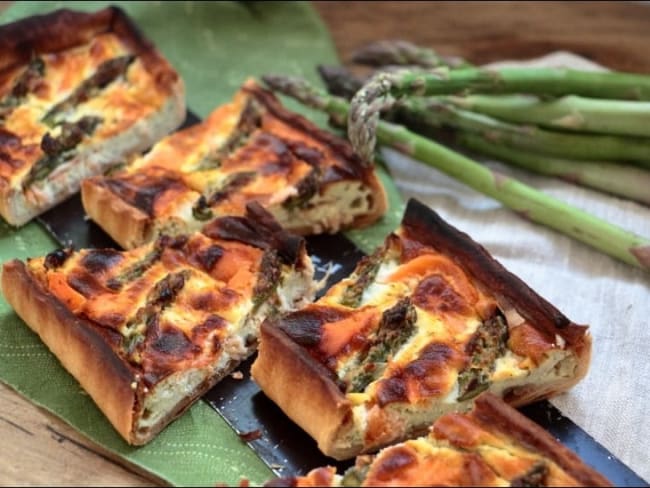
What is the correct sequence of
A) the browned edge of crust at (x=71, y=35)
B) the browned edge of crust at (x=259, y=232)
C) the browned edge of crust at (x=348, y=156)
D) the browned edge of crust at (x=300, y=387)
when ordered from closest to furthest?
the browned edge of crust at (x=300, y=387)
the browned edge of crust at (x=259, y=232)
the browned edge of crust at (x=348, y=156)
the browned edge of crust at (x=71, y=35)

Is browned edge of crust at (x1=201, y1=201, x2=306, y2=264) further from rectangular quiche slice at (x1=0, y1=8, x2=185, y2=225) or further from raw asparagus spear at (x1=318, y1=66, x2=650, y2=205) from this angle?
raw asparagus spear at (x1=318, y1=66, x2=650, y2=205)

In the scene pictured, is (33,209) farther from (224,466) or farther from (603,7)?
(603,7)

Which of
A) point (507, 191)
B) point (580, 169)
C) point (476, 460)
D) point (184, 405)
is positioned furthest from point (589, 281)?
point (184, 405)

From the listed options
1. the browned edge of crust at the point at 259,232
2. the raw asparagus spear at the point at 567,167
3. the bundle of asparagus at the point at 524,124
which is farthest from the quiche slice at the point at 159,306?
the raw asparagus spear at the point at 567,167

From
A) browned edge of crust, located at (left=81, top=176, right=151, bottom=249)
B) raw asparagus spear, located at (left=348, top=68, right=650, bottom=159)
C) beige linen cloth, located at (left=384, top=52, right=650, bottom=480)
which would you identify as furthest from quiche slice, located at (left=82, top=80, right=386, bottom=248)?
Answer: beige linen cloth, located at (left=384, top=52, right=650, bottom=480)

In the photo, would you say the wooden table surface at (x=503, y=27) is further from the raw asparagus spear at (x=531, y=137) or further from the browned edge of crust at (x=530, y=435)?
the browned edge of crust at (x=530, y=435)

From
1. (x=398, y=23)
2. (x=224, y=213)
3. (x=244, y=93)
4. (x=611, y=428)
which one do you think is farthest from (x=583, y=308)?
(x=398, y=23)
